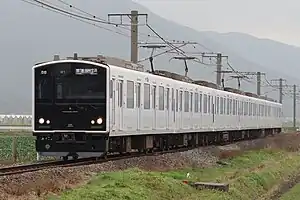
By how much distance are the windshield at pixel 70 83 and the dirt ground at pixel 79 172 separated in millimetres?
2248

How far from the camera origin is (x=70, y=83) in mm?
21125

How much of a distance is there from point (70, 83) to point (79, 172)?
436 cm

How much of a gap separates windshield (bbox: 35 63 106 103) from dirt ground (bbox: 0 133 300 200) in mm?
2248

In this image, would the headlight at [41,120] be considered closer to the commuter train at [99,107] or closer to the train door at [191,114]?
the commuter train at [99,107]

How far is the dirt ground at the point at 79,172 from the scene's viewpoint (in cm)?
1391

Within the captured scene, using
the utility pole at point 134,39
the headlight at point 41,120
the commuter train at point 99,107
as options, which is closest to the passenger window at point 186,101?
the commuter train at point 99,107

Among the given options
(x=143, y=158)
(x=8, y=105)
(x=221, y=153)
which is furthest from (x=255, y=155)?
(x=8, y=105)

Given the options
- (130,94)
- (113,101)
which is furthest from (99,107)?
(130,94)

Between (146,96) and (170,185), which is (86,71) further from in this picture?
(170,185)

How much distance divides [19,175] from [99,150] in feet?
16.4

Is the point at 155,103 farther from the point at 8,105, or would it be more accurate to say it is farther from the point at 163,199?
the point at 8,105

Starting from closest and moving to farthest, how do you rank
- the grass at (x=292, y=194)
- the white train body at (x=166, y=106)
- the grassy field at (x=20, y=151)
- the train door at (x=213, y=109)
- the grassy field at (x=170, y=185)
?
1. the grassy field at (x=170, y=185)
2. the grass at (x=292, y=194)
3. the white train body at (x=166, y=106)
4. the grassy field at (x=20, y=151)
5. the train door at (x=213, y=109)

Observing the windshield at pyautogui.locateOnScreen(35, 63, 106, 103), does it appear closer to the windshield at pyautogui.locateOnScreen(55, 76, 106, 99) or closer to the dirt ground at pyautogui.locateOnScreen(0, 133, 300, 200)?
the windshield at pyautogui.locateOnScreen(55, 76, 106, 99)

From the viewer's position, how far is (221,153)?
32156mm
